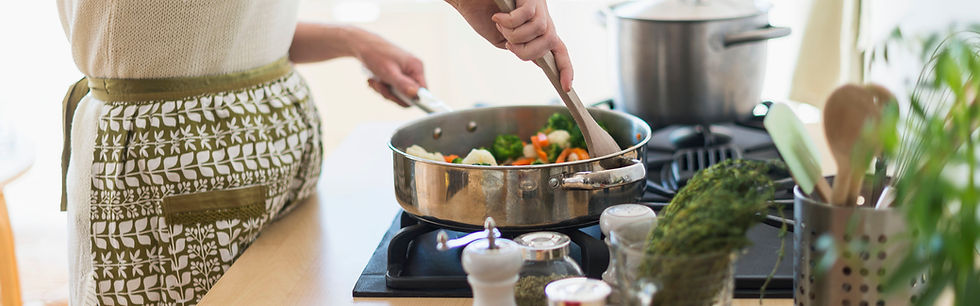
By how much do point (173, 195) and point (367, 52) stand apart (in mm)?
400

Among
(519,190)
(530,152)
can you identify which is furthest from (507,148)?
(519,190)

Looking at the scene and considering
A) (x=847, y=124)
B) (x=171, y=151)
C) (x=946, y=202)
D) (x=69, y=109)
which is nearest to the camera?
(x=946, y=202)

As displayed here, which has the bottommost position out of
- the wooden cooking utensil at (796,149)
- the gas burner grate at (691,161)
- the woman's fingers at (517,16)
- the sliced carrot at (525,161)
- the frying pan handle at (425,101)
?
the gas burner grate at (691,161)

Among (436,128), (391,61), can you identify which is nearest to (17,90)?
(391,61)

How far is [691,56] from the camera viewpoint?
122 cm

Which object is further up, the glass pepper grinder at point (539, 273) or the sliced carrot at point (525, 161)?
the sliced carrot at point (525, 161)

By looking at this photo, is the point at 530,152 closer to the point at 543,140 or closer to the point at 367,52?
the point at 543,140

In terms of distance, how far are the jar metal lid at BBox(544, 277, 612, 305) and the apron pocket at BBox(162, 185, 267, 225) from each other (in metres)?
0.56

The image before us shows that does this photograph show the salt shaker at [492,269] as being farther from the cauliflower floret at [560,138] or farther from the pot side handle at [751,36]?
the pot side handle at [751,36]

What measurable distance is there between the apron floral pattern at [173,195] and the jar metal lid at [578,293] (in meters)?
0.56

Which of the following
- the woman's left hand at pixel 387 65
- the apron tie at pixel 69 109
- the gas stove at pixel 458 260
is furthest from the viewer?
the woman's left hand at pixel 387 65

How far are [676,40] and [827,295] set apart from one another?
2.12ft

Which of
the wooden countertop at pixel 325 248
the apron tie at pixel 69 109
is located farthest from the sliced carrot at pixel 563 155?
the apron tie at pixel 69 109

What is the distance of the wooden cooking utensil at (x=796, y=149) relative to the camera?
1.98 feet
